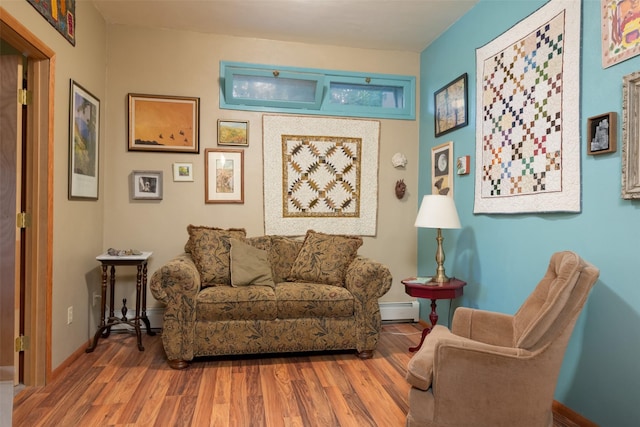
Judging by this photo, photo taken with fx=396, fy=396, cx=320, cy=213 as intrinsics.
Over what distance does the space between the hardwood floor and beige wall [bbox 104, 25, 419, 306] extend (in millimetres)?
1101

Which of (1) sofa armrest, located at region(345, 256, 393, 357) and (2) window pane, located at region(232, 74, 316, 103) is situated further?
(2) window pane, located at region(232, 74, 316, 103)

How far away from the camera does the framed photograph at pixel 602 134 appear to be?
1943 millimetres

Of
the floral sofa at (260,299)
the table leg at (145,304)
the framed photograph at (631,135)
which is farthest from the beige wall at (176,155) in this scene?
→ the framed photograph at (631,135)

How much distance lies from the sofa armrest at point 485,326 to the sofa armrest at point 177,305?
1785 millimetres

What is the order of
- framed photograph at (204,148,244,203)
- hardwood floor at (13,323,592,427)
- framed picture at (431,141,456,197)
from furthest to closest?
1. framed photograph at (204,148,244,203)
2. framed picture at (431,141,456,197)
3. hardwood floor at (13,323,592,427)

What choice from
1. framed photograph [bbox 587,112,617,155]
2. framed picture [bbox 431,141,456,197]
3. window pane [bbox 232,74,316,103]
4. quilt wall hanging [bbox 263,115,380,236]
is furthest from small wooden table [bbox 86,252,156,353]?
framed photograph [bbox 587,112,617,155]

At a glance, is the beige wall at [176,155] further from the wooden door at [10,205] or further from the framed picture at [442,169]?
the wooden door at [10,205]

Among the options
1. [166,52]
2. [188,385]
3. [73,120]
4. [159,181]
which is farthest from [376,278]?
[166,52]

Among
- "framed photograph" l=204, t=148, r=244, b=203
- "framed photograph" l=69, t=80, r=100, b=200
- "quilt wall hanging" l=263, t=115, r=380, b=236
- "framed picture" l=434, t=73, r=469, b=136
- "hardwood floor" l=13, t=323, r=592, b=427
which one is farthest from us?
"quilt wall hanging" l=263, t=115, r=380, b=236

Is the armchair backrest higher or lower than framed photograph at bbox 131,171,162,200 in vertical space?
lower

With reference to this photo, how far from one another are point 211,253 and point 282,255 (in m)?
0.64

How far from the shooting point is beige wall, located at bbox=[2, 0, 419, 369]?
3.38 metres

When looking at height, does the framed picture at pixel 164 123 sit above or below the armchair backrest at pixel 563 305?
above

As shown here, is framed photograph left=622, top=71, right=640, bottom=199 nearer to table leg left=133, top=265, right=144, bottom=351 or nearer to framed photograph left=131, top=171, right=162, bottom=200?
table leg left=133, top=265, right=144, bottom=351
